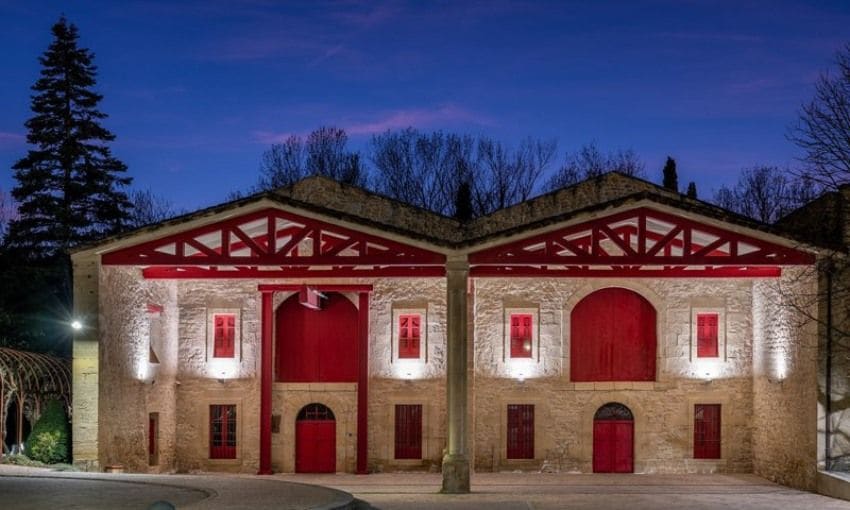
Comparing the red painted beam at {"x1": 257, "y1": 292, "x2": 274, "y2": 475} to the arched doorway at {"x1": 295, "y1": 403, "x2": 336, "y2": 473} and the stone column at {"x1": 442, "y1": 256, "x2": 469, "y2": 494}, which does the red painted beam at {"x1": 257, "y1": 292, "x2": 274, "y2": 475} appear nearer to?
the arched doorway at {"x1": 295, "y1": 403, "x2": 336, "y2": 473}

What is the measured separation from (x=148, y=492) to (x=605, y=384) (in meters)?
14.4

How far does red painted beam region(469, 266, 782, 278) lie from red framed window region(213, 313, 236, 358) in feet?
23.3

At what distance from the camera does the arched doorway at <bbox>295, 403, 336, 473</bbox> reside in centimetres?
3225

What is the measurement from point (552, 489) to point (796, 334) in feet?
21.5

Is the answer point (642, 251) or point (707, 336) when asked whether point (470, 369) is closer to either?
point (707, 336)

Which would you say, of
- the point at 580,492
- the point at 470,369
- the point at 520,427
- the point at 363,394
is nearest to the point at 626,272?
the point at 470,369

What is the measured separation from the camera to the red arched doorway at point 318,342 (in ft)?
107

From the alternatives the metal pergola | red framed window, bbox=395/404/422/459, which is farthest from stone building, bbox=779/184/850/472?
the metal pergola

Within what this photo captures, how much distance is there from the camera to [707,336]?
105ft

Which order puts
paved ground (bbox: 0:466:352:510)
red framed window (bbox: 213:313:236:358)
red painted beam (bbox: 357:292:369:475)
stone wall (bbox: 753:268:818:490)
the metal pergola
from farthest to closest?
1. red framed window (bbox: 213:313:236:358)
2. red painted beam (bbox: 357:292:369:475)
3. the metal pergola
4. stone wall (bbox: 753:268:818:490)
5. paved ground (bbox: 0:466:352:510)

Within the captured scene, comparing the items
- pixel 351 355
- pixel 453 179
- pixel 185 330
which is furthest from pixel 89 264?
pixel 453 179

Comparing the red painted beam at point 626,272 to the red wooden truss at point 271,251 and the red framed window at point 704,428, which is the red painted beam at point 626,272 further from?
the red framed window at point 704,428

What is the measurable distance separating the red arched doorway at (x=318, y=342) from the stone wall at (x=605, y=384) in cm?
341

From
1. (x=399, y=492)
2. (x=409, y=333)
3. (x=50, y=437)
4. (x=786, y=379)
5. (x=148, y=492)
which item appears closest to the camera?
(x=148, y=492)
